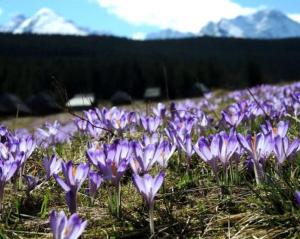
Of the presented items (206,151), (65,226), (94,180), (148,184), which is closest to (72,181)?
(94,180)

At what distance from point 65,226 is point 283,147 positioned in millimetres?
1183

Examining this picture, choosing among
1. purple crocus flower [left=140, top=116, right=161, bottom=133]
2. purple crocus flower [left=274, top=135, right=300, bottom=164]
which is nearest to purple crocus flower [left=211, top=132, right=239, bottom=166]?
purple crocus flower [left=274, top=135, right=300, bottom=164]

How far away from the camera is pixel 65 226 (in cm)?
185

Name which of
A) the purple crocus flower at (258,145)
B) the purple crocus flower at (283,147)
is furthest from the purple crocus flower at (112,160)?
the purple crocus flower at (283,147)

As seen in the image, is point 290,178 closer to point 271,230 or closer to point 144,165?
point 271,230

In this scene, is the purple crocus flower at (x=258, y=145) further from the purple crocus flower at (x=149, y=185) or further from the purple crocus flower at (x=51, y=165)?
the purple crocus flower at (x=51, y=165)

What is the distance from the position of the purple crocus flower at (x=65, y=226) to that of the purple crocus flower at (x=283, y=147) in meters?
1.13

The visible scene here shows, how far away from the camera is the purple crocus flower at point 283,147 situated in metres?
2.56

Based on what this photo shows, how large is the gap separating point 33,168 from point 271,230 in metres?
1.94

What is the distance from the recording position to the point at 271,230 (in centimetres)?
219

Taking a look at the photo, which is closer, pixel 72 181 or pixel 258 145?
pixel 72 181

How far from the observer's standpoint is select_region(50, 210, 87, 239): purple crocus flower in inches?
72.1

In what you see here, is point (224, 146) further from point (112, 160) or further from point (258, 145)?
point (112, 160)

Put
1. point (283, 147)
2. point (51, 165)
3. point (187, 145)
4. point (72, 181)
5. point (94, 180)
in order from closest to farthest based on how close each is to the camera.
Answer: point (72, 181) < point (94, 180) < point (283, 147) < point (51, 165) < point (187, 145)
